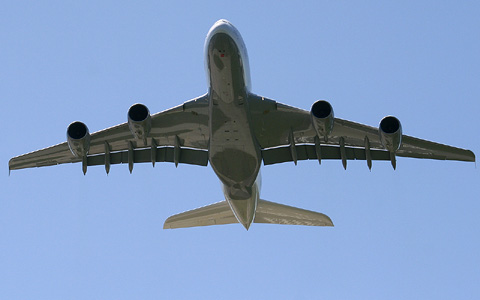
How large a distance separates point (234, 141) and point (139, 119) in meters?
3.42

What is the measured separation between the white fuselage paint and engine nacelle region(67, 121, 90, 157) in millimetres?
4351

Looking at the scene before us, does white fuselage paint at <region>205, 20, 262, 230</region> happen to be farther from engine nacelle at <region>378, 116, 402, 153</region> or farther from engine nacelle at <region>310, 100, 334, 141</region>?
engine nacelle at <region>378, 116, 402, 153</region>

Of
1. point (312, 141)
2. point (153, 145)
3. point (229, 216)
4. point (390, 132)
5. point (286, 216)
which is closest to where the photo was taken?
point (390, 132)

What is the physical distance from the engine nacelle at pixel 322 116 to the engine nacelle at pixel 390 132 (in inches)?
70.7

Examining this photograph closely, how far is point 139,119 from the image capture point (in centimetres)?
2753

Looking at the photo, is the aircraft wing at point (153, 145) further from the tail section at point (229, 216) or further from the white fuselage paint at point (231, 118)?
the tail section at point (229, 216)

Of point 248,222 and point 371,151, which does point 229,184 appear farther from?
point 371,151

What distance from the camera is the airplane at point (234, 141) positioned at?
89.2 ft

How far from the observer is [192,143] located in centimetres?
3097

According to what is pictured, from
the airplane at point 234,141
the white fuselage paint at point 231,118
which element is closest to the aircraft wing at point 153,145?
the airplane at point 234,141

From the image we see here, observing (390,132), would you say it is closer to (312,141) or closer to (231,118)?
(312,141)

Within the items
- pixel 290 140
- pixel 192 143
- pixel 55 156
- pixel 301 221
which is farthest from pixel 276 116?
pixel 55 156

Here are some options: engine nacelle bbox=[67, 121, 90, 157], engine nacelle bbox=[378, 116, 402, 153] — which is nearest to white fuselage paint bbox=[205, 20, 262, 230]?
engine nacelle bbox=[67, 121, 90, 157]

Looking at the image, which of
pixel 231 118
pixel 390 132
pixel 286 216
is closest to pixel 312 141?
pixel 286 216
